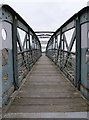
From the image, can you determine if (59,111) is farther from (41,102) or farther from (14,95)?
(14,95)

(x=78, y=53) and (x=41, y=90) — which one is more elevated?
(x=78, y=53)

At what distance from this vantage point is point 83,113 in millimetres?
2082

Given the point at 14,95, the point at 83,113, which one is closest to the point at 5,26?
the point at 14,95

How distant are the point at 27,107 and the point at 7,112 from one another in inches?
12.8

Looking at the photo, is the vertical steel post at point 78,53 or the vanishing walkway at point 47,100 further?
the vertical steel post at point 78,53

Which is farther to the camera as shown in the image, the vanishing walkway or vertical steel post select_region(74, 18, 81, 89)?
vertical steel post select_region(74, 18, 81, 89)

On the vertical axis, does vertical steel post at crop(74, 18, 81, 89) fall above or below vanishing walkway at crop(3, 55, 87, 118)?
above

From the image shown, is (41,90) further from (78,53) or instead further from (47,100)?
(78,53)

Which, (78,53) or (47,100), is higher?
(78,53)

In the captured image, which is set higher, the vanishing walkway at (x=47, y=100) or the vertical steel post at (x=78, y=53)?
the vertical steel post at (x=78, y=53)

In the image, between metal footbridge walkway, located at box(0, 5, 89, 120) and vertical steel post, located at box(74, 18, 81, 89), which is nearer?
metal footbridge walkway, located at box(0, 5, 89, 120)

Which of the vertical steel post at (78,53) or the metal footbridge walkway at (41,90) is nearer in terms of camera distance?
the metal footbridge walkway at (41,90)

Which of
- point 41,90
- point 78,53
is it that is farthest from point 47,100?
point 78,53

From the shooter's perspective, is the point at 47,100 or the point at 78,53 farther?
the point at 78,53
